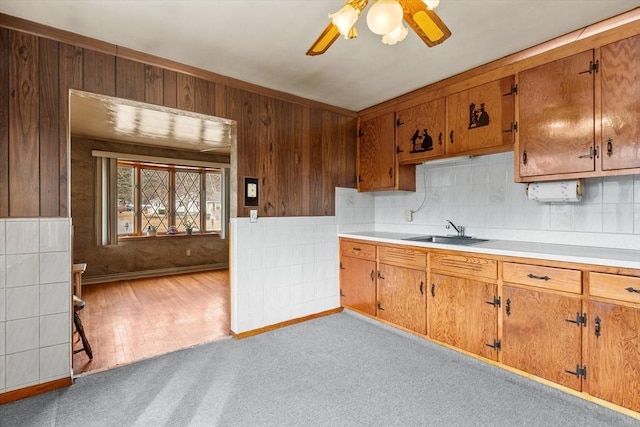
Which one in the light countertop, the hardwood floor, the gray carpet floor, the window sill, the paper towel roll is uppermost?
the paper towel roll

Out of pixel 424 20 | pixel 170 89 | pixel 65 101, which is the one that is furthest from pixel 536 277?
pixel 65 101

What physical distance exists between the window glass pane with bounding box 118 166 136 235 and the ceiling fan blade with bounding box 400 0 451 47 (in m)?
5.65

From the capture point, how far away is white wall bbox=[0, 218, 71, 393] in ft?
6.65

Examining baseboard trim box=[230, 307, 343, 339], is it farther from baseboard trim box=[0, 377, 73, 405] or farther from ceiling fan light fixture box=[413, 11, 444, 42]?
ceiling fan light fixture box=[413, 11, 444, 42]

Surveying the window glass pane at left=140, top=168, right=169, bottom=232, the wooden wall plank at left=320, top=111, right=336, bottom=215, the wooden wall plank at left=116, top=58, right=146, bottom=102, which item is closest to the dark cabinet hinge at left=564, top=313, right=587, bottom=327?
the wooden wall plank at left=320, top=111, right=336, bottom=215

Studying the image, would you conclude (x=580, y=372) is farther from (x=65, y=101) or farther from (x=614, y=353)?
(x=65, y=101)

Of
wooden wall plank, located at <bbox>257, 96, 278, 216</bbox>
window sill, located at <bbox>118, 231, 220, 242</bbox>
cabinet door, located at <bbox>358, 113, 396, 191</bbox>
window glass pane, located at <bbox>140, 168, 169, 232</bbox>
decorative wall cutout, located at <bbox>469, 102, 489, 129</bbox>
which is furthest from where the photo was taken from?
window glass pane, located at <bbox>140, 168, 169, 232</bbox>

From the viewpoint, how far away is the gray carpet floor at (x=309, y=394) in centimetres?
185

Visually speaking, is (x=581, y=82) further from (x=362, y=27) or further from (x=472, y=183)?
(x=362, y=27)

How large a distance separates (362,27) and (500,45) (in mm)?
1063

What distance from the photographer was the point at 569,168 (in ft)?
7.24

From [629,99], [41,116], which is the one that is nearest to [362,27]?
[629,99]

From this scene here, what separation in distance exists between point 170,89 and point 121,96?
0.37m

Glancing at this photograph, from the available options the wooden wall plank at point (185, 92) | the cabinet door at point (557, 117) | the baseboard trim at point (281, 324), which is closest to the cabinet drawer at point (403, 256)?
the baseboard trim at point (281, 324)
